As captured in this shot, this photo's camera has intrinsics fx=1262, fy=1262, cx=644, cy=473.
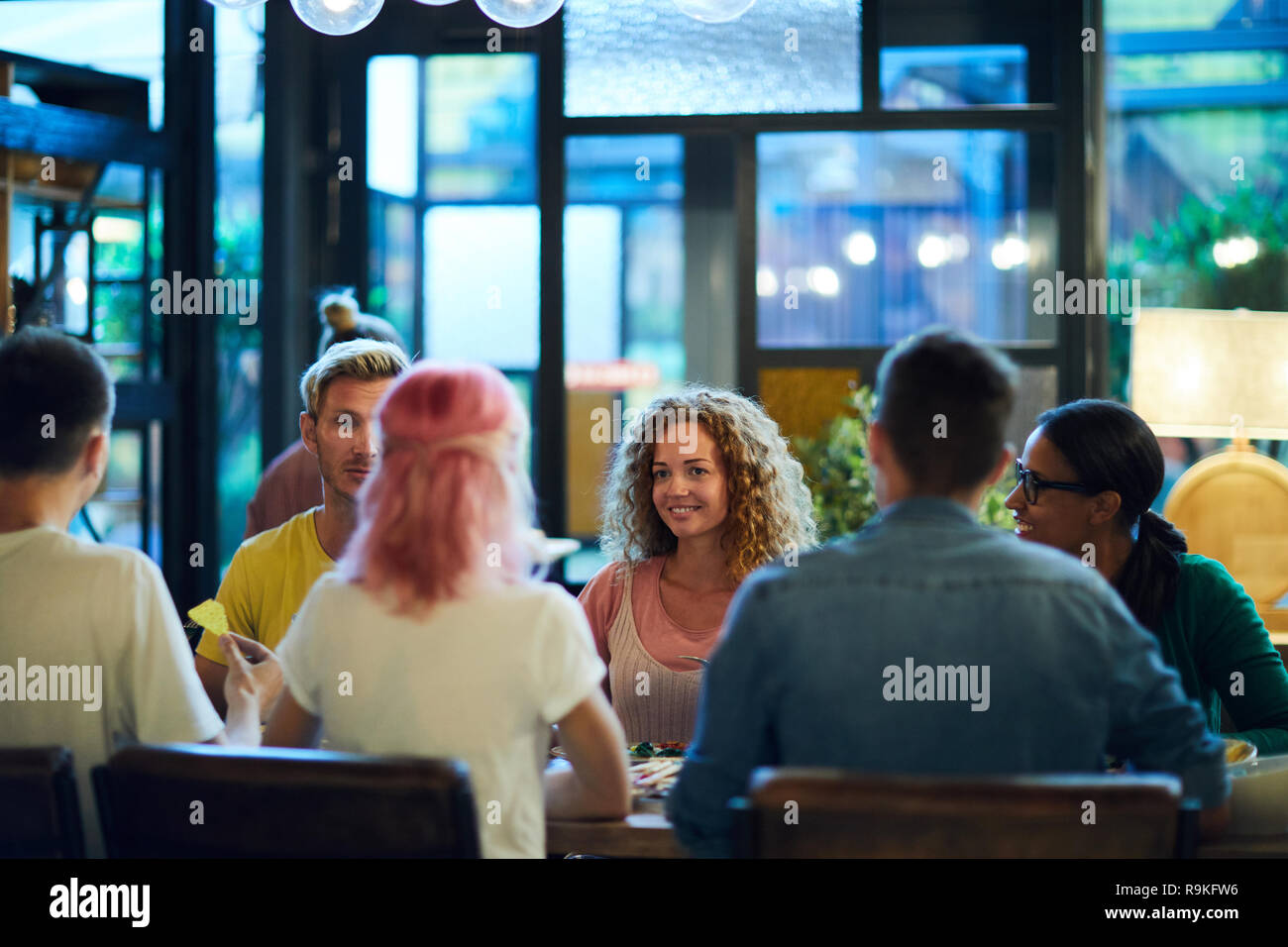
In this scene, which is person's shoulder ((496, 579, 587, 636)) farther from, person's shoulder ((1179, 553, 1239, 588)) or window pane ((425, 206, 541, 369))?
window pane ((425, 206, 541, 369))

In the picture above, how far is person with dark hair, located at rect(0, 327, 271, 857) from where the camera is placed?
5.57 ft

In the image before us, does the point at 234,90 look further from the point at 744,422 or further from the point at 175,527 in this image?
the point at 744,422

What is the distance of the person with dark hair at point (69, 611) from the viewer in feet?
5.57

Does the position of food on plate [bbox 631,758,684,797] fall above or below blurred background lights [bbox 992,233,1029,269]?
below

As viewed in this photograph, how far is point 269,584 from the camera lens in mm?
2570

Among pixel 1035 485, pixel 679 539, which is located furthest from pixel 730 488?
pixel 1035 485

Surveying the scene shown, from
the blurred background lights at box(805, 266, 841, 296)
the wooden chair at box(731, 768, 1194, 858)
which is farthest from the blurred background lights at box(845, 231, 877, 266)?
the wooden chair at box(731, 768, 1194, 858)

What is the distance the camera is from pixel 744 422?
2832mm

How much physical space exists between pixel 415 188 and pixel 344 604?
15.2 ft

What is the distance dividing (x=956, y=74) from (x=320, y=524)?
10.8 feet

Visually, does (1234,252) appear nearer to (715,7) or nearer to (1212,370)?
(1212,370)

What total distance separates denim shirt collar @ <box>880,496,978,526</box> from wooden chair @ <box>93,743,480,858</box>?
1.99 feet
